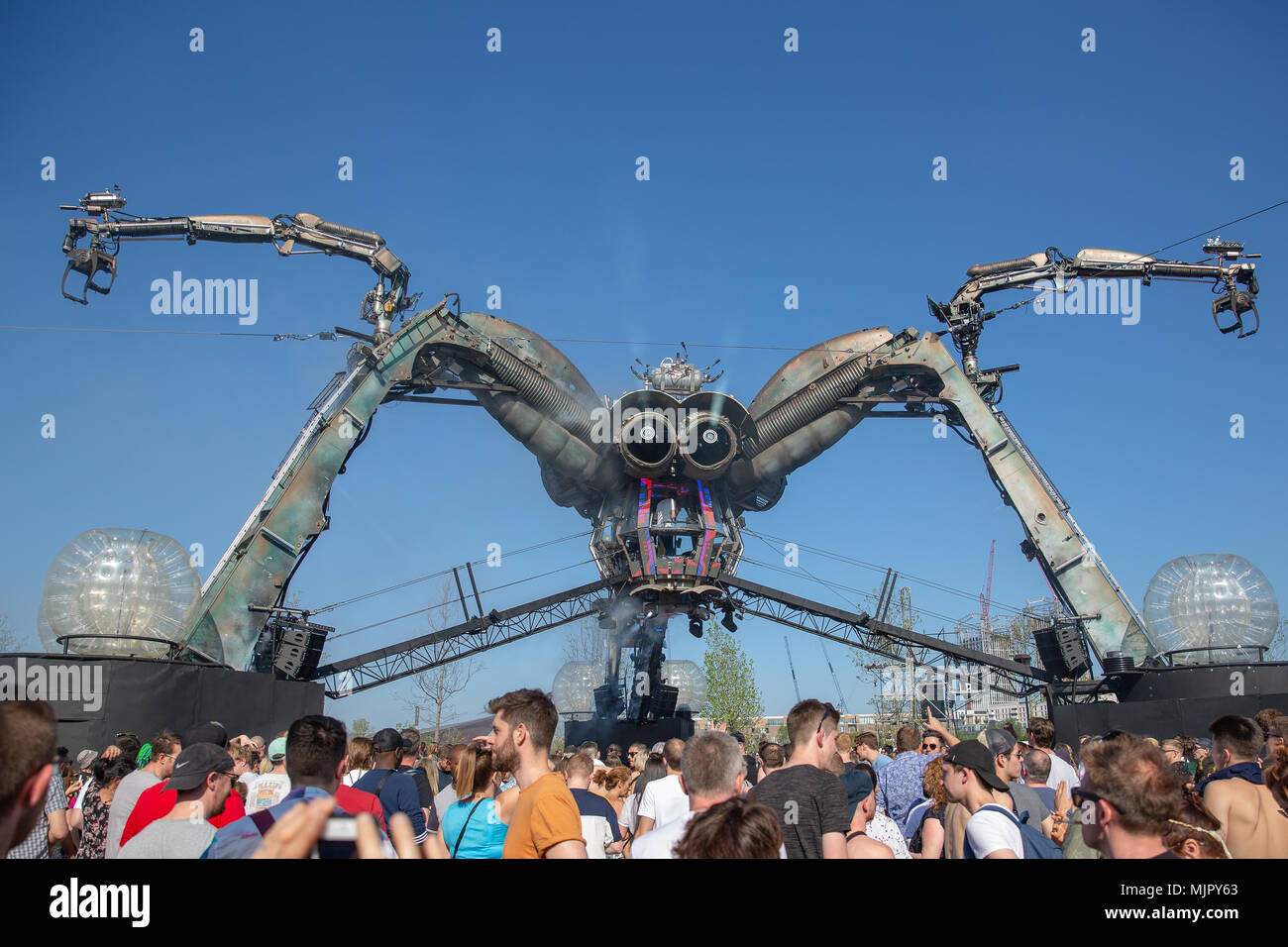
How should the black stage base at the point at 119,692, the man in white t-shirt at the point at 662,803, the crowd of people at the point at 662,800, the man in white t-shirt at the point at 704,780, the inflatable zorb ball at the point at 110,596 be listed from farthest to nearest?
the inflatable zorb ball at the point at 110,596 → the black stage base at the point at 119,692 → the man in white t-shirt at the point at 662,803 → the man in white t-shirt at the point at 704,780 → the crowd of people at the point at 662,800

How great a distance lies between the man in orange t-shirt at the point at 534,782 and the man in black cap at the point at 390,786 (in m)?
1.64

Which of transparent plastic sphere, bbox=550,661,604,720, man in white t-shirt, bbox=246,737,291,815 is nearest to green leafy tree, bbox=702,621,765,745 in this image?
transparent plastic sphere, bbox=550,661,604,720

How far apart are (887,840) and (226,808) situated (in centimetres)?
472

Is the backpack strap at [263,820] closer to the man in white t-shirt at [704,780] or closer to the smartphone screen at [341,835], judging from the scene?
the smartphone screen at [341,835]

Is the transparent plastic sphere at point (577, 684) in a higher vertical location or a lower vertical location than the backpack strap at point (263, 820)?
lower

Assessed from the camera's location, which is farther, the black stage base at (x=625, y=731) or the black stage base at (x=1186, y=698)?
the black stage base at (x=625, y=731)

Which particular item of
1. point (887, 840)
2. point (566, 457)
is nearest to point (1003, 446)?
point (566, 457)

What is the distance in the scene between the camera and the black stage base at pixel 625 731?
28516 mm

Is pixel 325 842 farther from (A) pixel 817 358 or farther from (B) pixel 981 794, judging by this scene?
(A) pixel 817 358

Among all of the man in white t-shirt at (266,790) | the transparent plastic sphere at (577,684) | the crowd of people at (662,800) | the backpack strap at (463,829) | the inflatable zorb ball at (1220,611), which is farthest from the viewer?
the transparent plastic sphere at (577,684)

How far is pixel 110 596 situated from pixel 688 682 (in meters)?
23.9

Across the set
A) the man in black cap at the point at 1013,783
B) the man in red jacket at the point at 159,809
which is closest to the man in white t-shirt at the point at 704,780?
the man in red jacket at the point at 159,809

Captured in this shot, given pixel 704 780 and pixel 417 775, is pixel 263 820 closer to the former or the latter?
pixel 704 780

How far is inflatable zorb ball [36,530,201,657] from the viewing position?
1725cm
